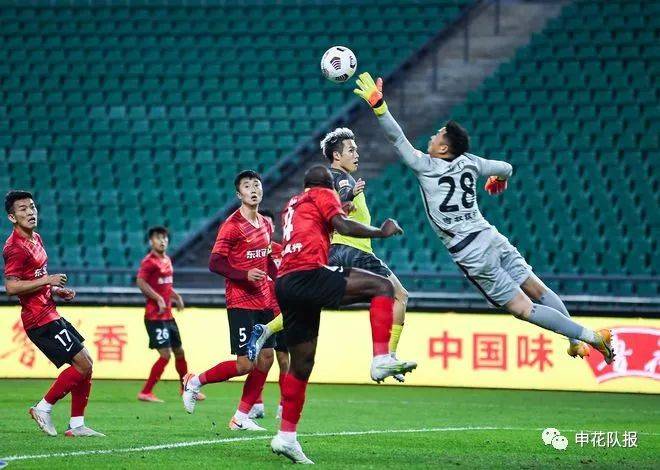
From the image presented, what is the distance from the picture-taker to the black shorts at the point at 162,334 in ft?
46.2

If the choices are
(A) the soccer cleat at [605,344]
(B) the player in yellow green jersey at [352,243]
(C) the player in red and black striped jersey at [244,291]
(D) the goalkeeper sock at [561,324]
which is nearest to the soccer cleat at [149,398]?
(C) the player in red and black striped jersey at [244,291]

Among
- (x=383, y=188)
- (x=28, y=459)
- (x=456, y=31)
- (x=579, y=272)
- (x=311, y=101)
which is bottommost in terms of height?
(x=28, y=459)

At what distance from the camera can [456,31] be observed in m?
22.2

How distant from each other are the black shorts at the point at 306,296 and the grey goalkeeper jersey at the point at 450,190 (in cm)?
138

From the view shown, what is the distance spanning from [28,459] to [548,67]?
1539cm

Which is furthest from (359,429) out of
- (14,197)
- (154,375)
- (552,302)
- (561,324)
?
(154,375)

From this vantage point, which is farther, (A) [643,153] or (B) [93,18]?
(B) [93,18]

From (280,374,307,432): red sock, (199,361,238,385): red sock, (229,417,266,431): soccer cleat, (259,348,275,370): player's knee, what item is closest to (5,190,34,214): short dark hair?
(199,361,238,385): red sock

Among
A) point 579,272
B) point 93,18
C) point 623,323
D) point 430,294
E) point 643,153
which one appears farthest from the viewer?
point 93,18

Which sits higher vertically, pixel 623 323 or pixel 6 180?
pixel 6 180

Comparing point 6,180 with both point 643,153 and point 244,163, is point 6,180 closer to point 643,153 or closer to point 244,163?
point 244,163

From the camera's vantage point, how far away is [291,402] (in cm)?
790

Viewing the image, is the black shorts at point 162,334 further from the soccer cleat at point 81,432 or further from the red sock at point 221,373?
the soccer cleat at point 81,432

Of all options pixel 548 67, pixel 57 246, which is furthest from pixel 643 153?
pixel 57 246
